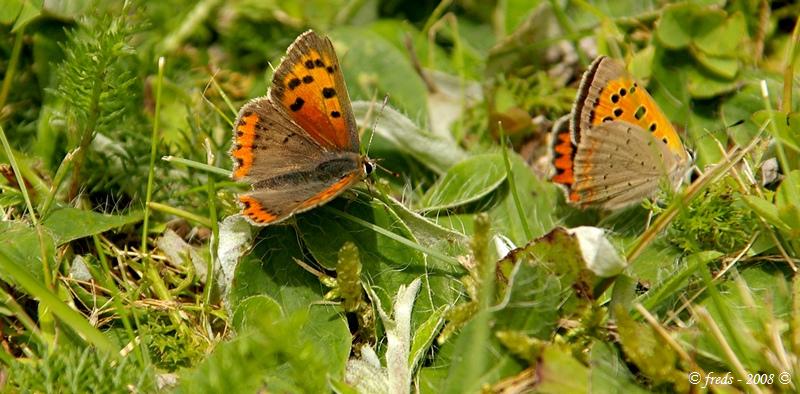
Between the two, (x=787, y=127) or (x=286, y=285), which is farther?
(x=787, y=127)

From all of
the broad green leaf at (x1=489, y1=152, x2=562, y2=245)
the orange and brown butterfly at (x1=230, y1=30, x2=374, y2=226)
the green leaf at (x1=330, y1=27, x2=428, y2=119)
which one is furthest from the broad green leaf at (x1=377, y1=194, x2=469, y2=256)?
the green leaf at (x1=330, y1=27, x2=428, y2=119)

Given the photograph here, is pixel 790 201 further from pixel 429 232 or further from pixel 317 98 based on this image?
pixel 317 98

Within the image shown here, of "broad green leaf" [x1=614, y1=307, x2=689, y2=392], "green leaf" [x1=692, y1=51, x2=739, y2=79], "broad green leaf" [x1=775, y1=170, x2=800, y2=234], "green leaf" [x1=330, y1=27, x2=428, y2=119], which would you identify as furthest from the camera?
"green leaf" [x1=330, y1=27, x2=428, y2=119]

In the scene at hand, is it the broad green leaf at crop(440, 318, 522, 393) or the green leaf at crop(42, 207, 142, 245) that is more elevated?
the green leaf at crop(42, 207, 142, 245)

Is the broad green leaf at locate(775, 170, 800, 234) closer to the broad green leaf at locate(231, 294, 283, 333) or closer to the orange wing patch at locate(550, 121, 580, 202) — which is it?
the orange wing patch at locate(550, 121, 580, 202)

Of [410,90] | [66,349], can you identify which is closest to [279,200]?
[66,349]

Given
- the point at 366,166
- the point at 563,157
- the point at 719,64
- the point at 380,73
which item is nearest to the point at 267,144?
the point at 366,166
